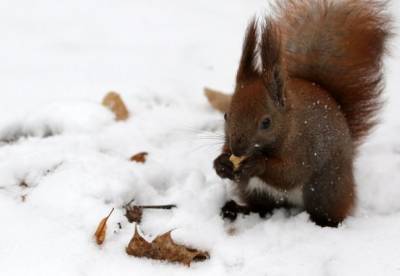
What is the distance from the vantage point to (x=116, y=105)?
10.4 ft

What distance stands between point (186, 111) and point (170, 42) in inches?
40.0

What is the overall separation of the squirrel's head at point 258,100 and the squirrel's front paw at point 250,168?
1.3 inches

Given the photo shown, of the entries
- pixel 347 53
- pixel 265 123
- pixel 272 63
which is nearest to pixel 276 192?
pixel 265 123

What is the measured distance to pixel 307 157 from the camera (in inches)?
91.3

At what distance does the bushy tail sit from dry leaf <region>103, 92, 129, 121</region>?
39.0 inches

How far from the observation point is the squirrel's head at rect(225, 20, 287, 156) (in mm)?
2141

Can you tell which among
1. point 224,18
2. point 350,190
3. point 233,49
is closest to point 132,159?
point 350,190

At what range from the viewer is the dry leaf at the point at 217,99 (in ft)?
11.2

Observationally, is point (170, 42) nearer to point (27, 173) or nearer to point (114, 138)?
point (114, 138)

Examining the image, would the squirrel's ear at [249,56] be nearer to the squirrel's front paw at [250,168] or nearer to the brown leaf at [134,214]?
the squirrel's front paw at [250,168]

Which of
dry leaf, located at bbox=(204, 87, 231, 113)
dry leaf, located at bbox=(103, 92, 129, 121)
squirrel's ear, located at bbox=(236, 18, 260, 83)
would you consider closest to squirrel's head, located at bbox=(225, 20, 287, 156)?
squirrel's ear, located at bbox=(236, 18, 260, 83)

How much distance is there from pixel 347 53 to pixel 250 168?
28.3 inches

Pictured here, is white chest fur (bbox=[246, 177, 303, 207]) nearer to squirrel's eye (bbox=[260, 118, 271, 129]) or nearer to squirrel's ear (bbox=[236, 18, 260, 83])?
squirrel's eye (bbox=[260, 118, 271, 129])

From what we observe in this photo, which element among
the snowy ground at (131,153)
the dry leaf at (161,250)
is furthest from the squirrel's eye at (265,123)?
the dry leaf at (161,250)
